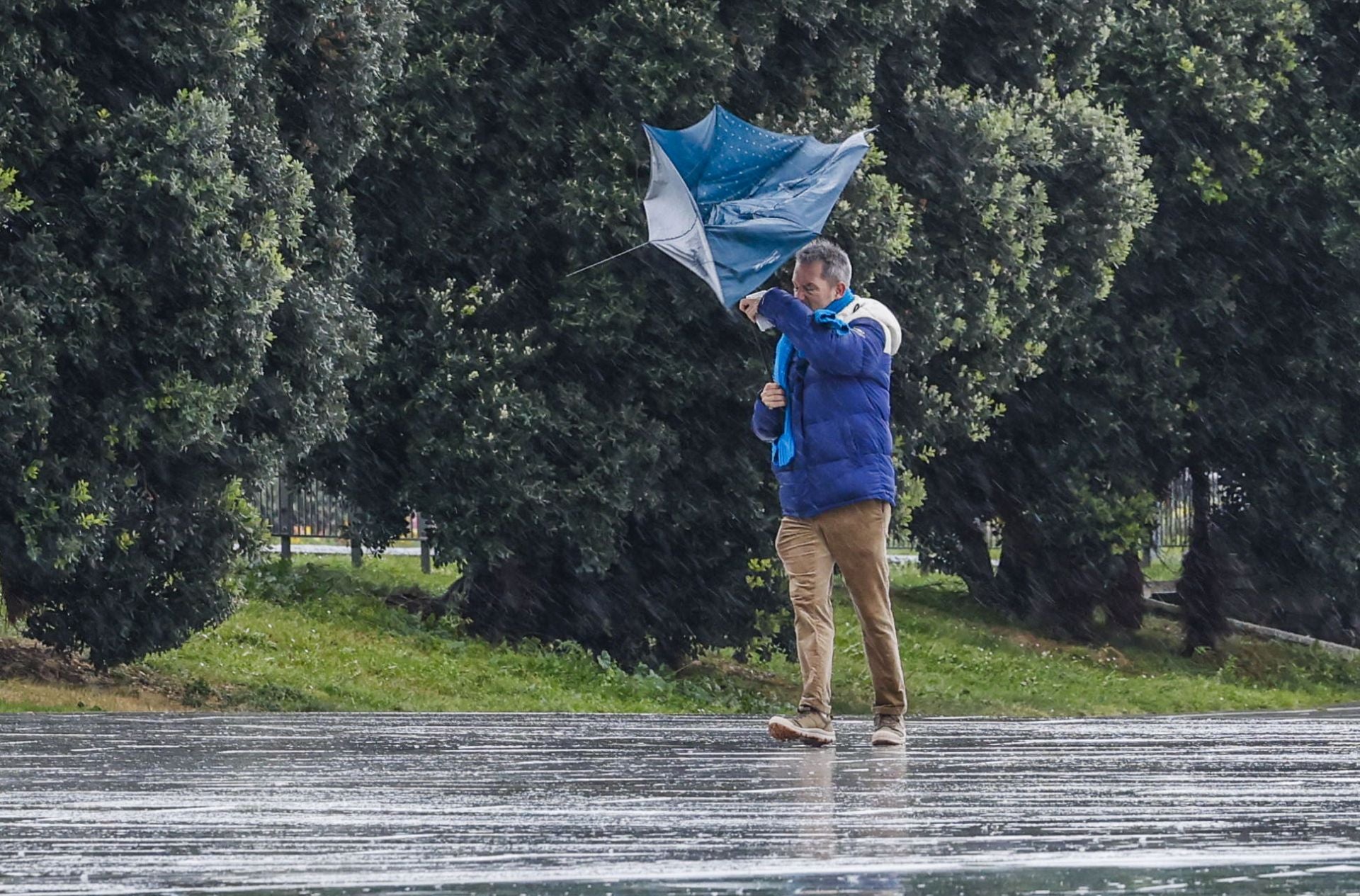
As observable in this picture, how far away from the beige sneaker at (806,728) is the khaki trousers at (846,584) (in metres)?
0.04

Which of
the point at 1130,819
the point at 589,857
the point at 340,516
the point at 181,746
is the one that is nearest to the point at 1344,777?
the point at 1130,819

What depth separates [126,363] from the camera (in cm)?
1555

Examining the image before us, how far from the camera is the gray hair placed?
28.8 feet

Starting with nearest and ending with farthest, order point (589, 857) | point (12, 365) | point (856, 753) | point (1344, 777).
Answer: point (589, 857) < point (1344, 777) < point (856, 753) < point (12, 365)

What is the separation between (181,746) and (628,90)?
11.9m

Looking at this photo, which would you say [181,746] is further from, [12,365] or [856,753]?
[12,365]

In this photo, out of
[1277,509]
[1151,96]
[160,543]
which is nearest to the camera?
[160,543]

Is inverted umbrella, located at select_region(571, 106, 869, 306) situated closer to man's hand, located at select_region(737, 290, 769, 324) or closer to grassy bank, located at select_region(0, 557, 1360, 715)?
man's hand, located at select_region(737, 290, 769, 324)

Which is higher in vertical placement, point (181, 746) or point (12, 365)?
point (12, 365)

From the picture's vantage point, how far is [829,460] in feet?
28.8

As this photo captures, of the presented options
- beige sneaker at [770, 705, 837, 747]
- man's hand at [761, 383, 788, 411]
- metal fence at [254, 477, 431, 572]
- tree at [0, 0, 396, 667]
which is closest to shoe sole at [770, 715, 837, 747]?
beige sneaker at [770, 705, 837, 747]

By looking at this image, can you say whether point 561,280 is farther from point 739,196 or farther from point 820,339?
point 820,339

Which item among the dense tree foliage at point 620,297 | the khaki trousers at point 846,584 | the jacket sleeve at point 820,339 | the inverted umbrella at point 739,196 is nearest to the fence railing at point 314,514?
the dense tree foliage at point 620,297

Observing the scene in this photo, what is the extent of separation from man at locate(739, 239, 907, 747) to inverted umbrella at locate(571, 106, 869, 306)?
2.13ft
